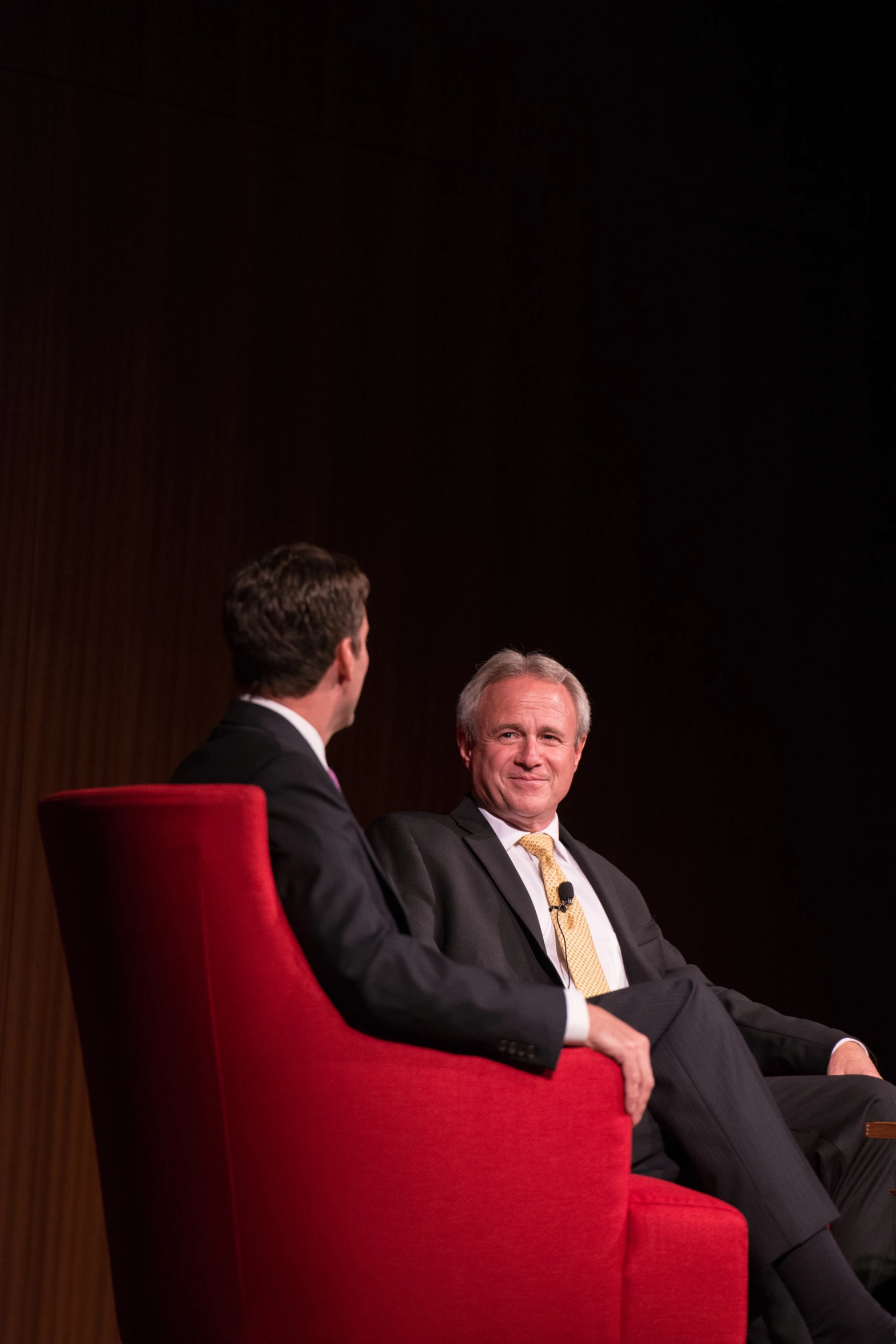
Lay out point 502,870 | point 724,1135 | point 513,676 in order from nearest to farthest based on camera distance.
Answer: point 724,1135, point 502,870, point 513,676

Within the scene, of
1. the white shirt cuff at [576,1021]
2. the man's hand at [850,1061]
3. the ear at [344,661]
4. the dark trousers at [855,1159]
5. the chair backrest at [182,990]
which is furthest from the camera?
the man's hand at [850,1061]

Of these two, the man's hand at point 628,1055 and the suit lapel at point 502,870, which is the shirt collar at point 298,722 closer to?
the man's hand at point 628,1055

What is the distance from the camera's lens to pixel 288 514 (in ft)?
11.4

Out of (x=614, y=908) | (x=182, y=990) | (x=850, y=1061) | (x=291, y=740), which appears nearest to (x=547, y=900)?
(x=614, y=908)

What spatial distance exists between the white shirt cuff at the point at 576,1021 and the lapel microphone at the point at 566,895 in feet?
2.78

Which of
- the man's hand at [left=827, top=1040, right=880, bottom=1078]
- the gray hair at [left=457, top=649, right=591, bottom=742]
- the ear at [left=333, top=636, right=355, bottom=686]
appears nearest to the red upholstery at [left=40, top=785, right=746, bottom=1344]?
the ear at [left=333, top=636, right=355, bottom=686]

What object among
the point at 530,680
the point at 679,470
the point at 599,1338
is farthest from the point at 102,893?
the point at 679,470

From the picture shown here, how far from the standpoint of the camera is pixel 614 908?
258 cm

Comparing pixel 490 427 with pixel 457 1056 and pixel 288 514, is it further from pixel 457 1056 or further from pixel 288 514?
pixel 457 1056

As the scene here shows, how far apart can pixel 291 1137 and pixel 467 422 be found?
249cm

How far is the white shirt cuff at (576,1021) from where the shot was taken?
1.63 meters

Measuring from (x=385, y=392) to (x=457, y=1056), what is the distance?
234 centimetres

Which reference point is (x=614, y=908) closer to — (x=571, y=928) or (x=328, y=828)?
(x=571, y=928)

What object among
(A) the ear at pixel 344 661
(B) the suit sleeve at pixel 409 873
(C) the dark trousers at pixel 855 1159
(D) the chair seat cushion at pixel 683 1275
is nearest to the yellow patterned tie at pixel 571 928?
(B) the suit sleeve at pixel 409 873
